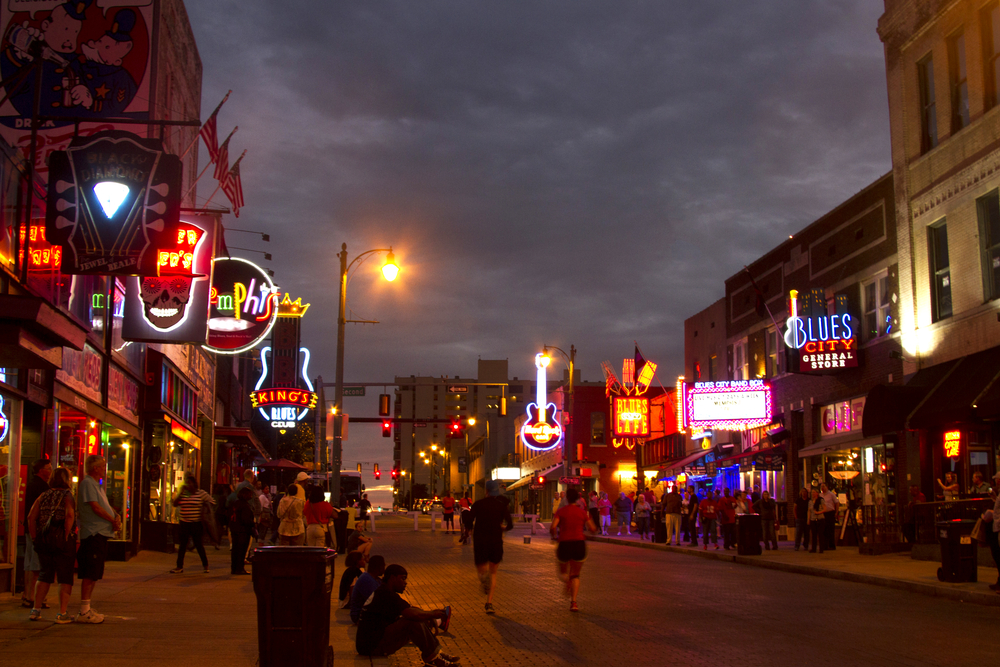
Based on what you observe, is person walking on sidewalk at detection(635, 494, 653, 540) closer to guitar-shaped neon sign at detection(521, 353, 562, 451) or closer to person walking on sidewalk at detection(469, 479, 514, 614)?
person walking on sidewalk at detection(469, 479, 514, 614)

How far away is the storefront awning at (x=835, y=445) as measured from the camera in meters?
28.1

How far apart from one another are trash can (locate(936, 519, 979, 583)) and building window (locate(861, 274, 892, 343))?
12.4m

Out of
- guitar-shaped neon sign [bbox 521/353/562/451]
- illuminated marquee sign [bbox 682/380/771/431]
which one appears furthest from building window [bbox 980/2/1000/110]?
guitar-shaped neon sign [bbox 521/353/562/451]

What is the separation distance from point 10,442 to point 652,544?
23.3m

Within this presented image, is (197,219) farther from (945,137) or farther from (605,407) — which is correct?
(605,407)

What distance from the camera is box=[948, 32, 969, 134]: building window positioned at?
974 inches

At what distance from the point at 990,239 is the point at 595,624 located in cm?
1606

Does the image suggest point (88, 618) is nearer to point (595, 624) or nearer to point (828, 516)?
point (595, 624)

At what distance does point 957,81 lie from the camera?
25.1 meters

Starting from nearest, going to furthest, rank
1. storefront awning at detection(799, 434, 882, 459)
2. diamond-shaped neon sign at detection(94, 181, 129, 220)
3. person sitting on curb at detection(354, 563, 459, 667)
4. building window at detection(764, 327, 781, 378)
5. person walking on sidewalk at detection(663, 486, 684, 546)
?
person sitting on curb at detection(354, 563, 459, 667) < diamond-shaped neon sign at detection(94, 181, 129, 220) < storefront awning at detection(799, 434, 882, 459) < person walking on sidewalk at detection(663, 486, 684, 546) < building window at detection(764, 327, 781, 378)

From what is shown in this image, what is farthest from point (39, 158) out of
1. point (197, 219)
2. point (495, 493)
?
point (495, 493)

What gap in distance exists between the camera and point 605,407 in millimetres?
68250

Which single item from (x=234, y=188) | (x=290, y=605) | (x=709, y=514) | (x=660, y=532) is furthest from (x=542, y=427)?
(x=290, y=605)

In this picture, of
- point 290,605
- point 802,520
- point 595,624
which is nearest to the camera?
point 290,605
